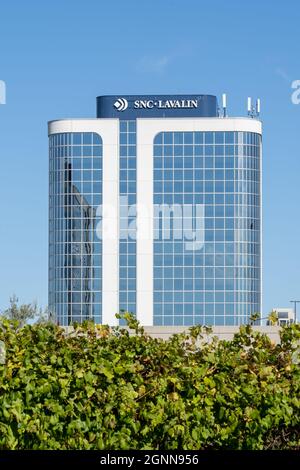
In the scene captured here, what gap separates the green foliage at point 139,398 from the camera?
11.5 metres

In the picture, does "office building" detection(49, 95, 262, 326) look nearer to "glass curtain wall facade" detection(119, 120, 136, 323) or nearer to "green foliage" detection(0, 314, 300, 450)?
"glass curtain wall facade" detection(119, 120, 136, 323)

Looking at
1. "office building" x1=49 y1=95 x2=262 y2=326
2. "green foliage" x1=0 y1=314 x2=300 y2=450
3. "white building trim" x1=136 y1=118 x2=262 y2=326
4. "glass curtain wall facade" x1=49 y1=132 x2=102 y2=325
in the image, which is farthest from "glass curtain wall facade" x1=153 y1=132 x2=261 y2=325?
"green foliage" x1=0 y1=314 x2=300 y2=450

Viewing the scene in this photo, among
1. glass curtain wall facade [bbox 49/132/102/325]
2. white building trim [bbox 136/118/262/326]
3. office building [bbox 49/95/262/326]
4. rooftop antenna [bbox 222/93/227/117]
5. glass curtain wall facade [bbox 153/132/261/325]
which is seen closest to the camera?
white building trim [bbox 136/118/262/326]

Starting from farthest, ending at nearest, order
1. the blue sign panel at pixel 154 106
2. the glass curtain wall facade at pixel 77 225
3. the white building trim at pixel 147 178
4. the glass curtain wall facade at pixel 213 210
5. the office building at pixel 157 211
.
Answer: the blue sign panel at pixel 154 106 < the glass curtain wall facade at pixel 213 210 < the glass curtain wall facade at pixel 77 225 < the office building at pixel 157 211 < the white building trim at pixel 147 178

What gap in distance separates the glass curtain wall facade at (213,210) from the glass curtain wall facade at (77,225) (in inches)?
301

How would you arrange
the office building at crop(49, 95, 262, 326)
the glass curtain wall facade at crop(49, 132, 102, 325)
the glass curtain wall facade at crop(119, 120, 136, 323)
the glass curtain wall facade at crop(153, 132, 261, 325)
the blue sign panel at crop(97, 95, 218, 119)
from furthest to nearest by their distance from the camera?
the blue sign panel at crop(97, 95, 218, 119) < the glass curtain wall facade at crop(153, 132, 261, 325) < the glass curtain wall facade at crop(49, 132, 102, 325) < the office building at crop(49, 95, 262, 326) < the glass curtain wall facade at crop(119, 120, 136, 323)

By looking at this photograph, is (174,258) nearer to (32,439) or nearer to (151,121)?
(151,121)

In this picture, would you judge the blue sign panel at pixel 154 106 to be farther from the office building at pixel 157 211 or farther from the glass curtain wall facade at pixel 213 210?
the glass curtain wall facade at pixel 213 210

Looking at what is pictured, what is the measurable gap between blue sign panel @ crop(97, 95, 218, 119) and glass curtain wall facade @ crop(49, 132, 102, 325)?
13.2ft

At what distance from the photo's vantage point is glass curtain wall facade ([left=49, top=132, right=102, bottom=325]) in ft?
415

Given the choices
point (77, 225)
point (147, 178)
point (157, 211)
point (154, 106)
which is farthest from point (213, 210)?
point (77, 225)

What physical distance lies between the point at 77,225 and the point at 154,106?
55.0ft

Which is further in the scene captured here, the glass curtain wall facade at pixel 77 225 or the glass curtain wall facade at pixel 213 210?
the glass curtain wall facade at pixel 213 210

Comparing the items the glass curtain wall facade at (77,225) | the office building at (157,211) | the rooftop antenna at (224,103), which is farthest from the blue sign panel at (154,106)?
the glass curtain wall facade at (77,225)
